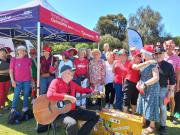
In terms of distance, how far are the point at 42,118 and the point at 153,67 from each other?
2309mm

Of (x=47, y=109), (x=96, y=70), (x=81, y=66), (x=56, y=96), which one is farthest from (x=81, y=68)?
(x=56, y=96)

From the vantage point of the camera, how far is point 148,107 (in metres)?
5.44

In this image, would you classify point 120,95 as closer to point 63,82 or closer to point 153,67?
point 153,67

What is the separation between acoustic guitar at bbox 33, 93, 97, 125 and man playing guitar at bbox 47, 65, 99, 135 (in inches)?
3.5

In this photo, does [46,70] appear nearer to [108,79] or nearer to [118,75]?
[108,79]

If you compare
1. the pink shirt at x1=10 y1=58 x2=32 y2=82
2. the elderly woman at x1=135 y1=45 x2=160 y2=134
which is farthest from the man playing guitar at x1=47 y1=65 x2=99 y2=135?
the pink shirt at x1=10 y1=58 x2=32 y2=82

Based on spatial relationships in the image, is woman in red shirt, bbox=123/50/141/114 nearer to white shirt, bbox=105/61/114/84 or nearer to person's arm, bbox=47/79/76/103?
white shirt, bbox=105/61/114/84

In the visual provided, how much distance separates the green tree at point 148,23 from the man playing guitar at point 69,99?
52655mm

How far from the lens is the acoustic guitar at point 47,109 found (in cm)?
470

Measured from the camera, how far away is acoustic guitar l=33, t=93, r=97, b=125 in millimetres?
4695

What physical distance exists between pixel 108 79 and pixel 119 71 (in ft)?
1.61

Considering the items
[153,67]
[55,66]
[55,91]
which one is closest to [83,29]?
[55,66]

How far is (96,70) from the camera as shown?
23.2 ft

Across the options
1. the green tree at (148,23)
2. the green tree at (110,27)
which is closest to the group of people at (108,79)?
the green tree at (148,23)
